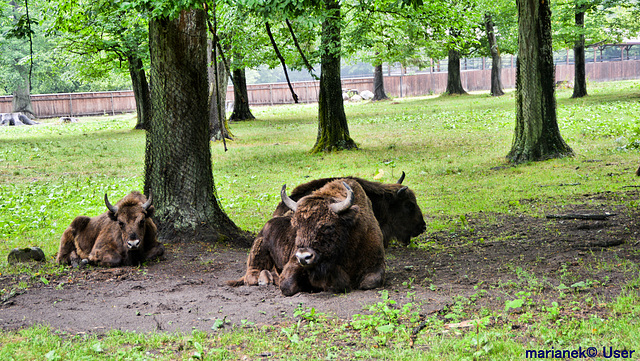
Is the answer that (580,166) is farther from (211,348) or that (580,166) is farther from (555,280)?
(211,348)

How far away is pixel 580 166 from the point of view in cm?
1502

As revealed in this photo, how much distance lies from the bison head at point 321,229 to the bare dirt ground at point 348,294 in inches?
17.5

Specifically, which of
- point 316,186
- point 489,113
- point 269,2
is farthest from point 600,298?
point 489,113

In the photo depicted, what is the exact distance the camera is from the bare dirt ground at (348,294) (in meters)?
5.92

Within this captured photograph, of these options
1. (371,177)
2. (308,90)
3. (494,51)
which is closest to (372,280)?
(371,177)

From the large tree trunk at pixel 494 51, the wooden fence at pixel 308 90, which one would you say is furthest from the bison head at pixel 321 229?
the wooden fence at pixel 308 90

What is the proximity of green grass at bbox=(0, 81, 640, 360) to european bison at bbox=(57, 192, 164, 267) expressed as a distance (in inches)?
20.8

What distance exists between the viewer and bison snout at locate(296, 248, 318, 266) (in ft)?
21.4

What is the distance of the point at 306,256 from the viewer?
6.55m

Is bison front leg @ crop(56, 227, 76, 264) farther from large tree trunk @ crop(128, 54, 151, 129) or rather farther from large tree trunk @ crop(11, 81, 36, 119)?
large tree trunk @ crop(11, 81, 36, 119)

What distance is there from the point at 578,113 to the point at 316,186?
66.2 feet

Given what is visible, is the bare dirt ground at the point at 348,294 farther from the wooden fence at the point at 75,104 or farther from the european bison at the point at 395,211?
the wooden fence at the point at 75,104

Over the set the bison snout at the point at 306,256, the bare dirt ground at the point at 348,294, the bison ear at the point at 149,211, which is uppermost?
the bison ear at the point at 149,211

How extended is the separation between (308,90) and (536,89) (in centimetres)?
4131
